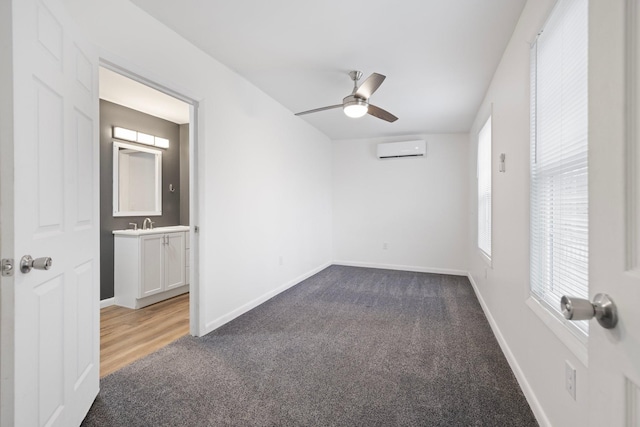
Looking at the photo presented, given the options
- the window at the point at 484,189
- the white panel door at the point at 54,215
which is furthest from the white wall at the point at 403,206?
the white panel door at the point at 54,215

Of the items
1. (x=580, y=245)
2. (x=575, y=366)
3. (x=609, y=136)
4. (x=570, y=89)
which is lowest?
(x=575, y=366)

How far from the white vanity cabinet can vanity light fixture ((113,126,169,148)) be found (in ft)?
3.71

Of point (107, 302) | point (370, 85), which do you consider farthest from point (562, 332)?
point (107, 302)

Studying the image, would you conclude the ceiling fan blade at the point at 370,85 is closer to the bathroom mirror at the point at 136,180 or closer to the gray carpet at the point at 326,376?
the gray carpet at the point at 326,376

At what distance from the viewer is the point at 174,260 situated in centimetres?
378

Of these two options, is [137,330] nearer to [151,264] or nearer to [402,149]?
[151,264]

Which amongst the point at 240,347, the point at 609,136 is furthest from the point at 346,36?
the point at 240,347

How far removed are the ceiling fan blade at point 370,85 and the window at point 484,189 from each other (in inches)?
54.7

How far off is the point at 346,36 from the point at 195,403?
2.60 metres

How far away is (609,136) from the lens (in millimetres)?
592

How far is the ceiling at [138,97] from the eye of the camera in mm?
3001

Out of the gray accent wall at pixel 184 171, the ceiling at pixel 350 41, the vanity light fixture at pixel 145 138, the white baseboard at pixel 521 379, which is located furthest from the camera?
the gray accent wall at pixel 184 171

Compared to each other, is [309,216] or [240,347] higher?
[309,216]

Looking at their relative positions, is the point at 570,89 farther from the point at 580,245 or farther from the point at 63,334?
the point at 63,334
